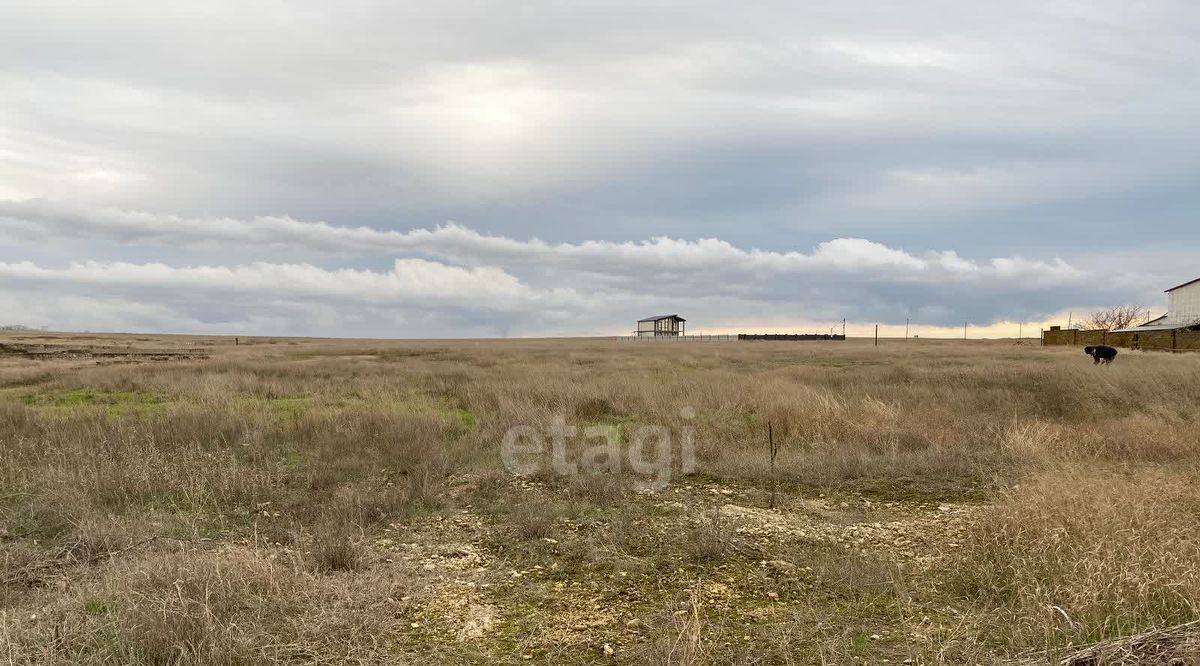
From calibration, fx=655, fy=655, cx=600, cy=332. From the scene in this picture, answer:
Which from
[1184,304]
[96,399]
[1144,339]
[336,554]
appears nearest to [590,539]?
[336,554]

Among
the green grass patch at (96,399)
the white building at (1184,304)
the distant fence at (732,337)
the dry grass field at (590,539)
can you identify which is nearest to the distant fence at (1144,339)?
the white building at (1184,304)

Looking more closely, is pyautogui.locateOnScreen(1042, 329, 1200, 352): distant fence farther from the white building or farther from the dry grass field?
the dry grass field

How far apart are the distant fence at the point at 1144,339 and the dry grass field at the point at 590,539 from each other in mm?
39359

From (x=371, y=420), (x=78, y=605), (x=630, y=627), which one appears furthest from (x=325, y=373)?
(x=630, y=627)

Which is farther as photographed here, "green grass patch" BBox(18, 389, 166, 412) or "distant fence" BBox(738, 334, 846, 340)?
"distant fence" BBox(738, 334, 846, 340)

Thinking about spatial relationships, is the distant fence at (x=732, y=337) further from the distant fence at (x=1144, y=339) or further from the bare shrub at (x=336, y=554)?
the bare shrub at (x=336, y=554)

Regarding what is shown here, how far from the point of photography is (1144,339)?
44.9 m

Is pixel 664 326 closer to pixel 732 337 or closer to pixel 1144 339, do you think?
pixel 732 337

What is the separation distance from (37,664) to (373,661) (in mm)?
1848

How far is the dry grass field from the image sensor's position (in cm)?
412

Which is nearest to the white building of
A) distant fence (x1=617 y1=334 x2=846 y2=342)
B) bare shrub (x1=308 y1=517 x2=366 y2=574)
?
distant fence (x1=617 y1=334 x2=846 y2=342)

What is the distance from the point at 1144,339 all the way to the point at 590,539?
177 ft

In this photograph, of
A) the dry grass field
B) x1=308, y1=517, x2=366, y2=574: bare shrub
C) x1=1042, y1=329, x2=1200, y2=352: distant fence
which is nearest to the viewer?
the dry grass field

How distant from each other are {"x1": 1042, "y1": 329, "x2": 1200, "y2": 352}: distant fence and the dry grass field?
3936 centimetres
